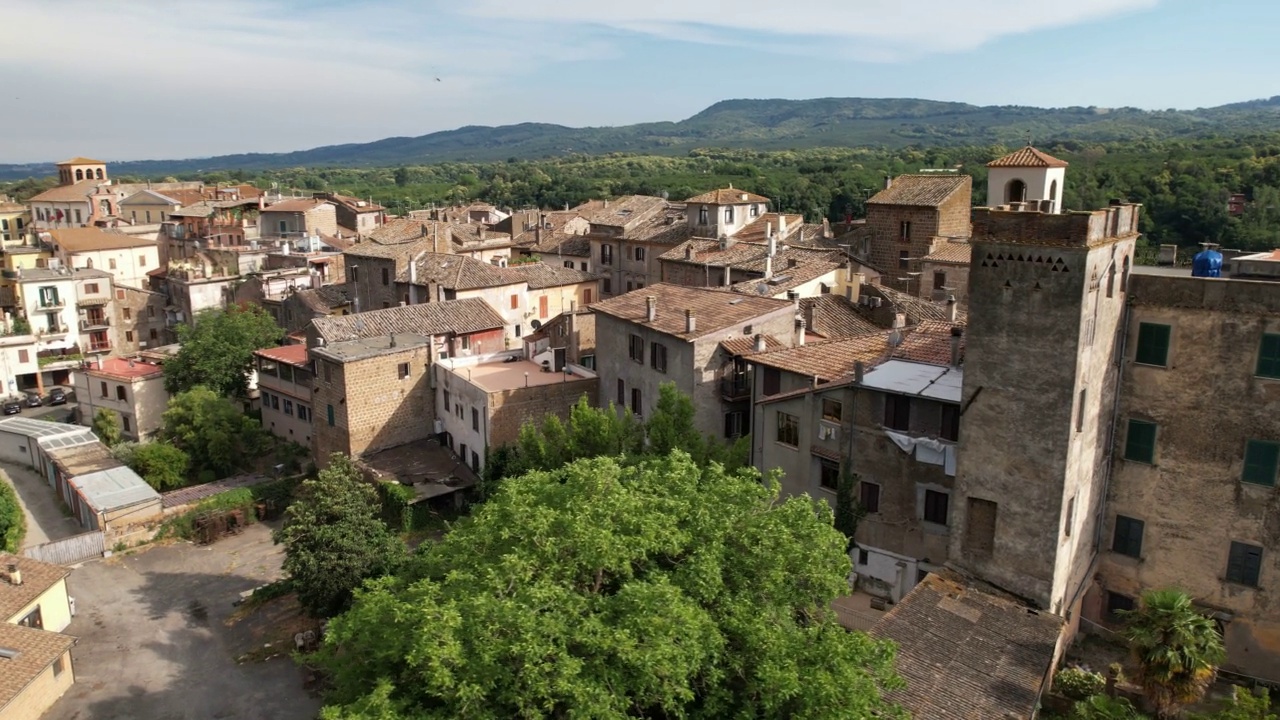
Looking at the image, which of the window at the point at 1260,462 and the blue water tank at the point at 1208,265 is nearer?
the window at the point at 1260,462

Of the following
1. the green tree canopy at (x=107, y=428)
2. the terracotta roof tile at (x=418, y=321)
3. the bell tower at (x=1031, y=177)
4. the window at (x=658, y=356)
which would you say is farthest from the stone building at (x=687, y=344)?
the green tree canopy at (x=107, y=428)

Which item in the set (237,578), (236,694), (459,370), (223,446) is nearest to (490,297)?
(459,370)

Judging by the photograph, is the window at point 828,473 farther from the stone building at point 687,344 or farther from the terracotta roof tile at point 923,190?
the terracotta roof tile at point 923,190

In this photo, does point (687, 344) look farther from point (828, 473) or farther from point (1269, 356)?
point (1269, 356)

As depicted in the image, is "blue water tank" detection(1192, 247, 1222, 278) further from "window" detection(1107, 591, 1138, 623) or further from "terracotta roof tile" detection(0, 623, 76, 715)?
"terracotta roof tile" detection(0, 623, 76, 715)

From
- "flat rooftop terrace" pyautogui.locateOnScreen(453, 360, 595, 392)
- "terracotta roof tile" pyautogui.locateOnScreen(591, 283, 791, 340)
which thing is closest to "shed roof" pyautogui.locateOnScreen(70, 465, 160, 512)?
"flat rooftop terrace" pyautogui.locateOnScreen(453, 360, 595, 392)

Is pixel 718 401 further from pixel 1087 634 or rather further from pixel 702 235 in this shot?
pixel 702 235

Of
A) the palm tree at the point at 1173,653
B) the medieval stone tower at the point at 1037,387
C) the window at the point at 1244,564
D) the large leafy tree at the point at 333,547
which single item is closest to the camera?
the palm tree at the point at 1173,653
